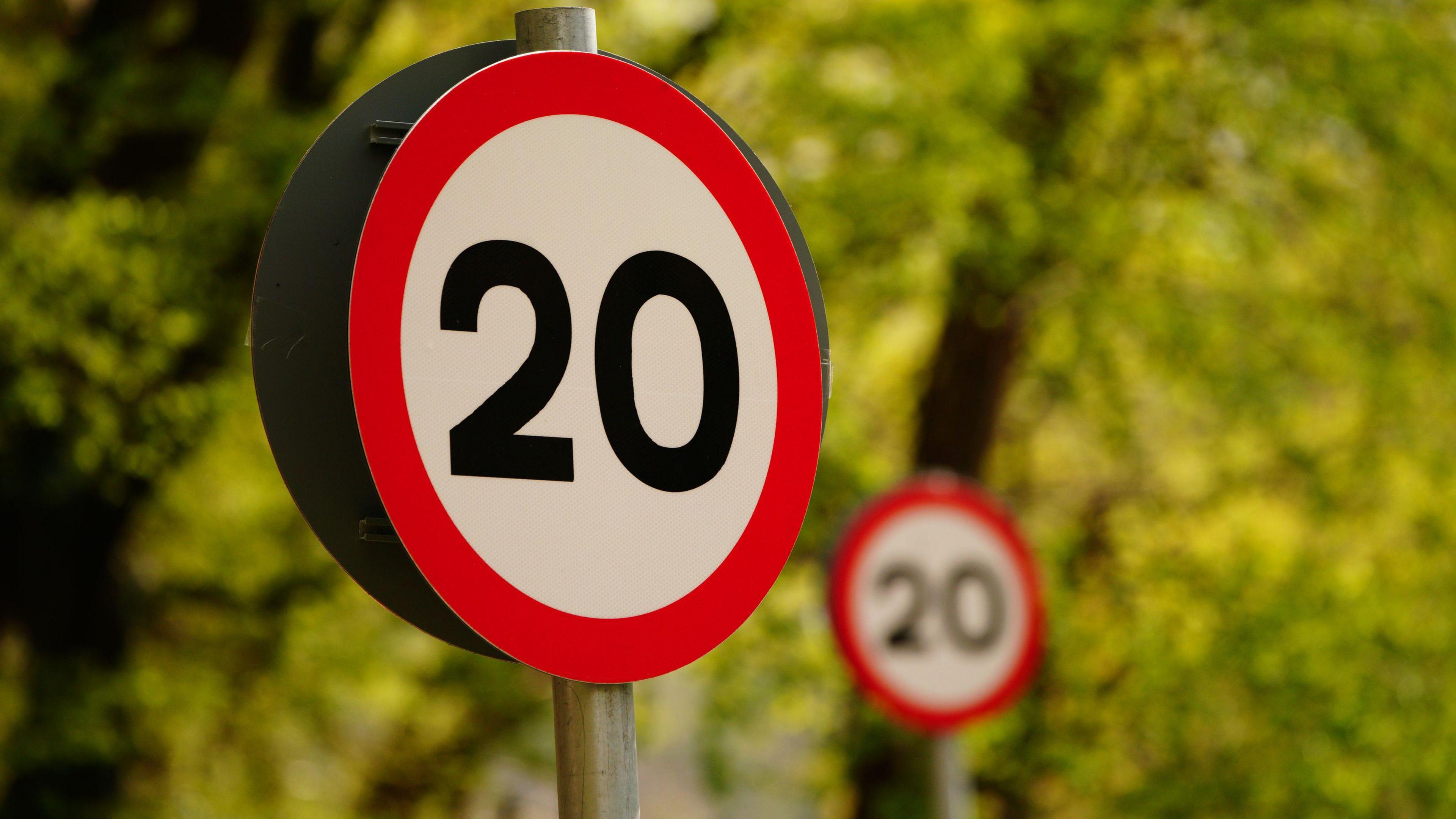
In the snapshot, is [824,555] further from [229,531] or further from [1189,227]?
[229,531]

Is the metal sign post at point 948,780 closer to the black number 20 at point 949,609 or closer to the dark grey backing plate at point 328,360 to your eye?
the black number 20 at point 949,609

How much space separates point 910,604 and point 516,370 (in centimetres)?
300

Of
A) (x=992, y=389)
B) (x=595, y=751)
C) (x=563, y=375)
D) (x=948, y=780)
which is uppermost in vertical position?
(x=992, y=389)

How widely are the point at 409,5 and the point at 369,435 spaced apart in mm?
6391

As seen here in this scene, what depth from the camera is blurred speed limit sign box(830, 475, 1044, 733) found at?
4402mm

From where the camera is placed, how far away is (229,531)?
8.18 m

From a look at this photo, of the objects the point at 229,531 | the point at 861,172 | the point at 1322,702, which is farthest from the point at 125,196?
the point at 1322,702

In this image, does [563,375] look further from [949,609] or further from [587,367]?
[949,609]

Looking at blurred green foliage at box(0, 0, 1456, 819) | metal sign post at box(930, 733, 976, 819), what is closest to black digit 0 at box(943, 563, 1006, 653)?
metal sign post at box(930, 733, 976, 819)

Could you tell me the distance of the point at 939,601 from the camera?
454cm

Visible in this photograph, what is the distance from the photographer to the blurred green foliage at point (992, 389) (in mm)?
6266

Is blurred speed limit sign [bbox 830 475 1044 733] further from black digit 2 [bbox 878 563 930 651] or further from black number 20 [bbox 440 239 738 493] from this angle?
black number 20 [bbox 440 239 738 493]

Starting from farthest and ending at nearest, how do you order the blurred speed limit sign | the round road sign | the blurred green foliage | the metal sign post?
the blurred green foliage
the blurred speed limit sign
the metal sign post
the round road sign

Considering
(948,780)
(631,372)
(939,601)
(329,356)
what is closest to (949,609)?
(939,601)
